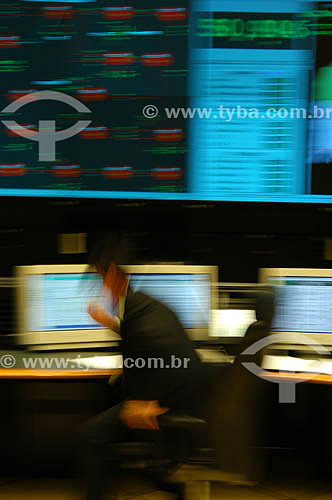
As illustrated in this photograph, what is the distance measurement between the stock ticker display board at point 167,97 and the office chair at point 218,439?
896 mm

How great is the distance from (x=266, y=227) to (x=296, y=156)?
37 cm

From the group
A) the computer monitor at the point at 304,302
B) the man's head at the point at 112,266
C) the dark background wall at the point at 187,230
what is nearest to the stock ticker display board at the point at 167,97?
the dark background wall at the point at 187,230

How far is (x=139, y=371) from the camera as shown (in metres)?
1.83

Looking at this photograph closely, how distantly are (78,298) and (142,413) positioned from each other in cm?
82

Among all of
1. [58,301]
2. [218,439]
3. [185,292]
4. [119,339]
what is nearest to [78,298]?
[58,301]

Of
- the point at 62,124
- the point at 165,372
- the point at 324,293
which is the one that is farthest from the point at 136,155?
the point at 165,372

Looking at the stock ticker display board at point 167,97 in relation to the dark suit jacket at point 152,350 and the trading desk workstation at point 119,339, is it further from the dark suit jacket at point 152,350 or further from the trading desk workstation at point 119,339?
the dark suit jacket at point 152,350

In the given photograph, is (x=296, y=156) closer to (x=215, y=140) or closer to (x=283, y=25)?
(x=215, y=140)

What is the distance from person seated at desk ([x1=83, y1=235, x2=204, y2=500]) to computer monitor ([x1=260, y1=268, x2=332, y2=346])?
2.38 feet

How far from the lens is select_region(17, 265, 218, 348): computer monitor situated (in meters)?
2.51

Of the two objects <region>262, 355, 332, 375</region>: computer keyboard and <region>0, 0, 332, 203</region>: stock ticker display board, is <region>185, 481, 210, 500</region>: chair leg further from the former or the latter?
<region>0, 0, 332, 203</region>: stock ticker display board

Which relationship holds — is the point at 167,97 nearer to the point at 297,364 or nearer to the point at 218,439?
the point at 297,364

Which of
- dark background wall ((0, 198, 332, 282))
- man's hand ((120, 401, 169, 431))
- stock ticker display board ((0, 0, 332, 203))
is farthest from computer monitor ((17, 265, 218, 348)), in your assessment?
man's hand ((120, 401, 169, 431))

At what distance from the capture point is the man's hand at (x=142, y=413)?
184 cm
